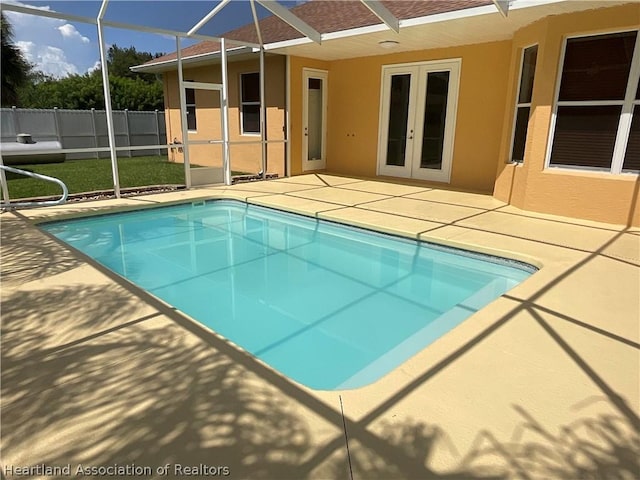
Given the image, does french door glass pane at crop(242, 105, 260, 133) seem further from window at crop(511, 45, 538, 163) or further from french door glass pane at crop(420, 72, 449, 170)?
window at crop(511, 45, 538, 163)

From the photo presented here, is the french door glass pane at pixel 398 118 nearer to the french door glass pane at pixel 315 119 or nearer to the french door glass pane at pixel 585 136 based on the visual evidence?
the french door glass pane at pixel 315 119

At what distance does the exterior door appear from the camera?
1071 cm

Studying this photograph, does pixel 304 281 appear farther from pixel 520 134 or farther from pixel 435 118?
pixel 435 118

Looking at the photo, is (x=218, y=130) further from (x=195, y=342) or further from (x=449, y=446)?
(x=449, y=446)

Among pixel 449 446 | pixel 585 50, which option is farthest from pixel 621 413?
pixel 585 50

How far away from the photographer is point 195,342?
2.90 m

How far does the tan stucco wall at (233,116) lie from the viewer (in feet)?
35.0

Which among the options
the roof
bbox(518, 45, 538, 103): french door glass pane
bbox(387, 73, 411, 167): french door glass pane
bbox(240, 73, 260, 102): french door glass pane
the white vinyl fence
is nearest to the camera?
bbox(518, 45, 538, 103): french door glass pane

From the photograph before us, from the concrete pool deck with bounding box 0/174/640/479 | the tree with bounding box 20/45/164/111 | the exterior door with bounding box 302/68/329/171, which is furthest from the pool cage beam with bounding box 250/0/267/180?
the tree with bounding box 20/45/164/111

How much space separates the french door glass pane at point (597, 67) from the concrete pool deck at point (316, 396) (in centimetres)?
325

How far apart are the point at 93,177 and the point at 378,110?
7467 millimetres

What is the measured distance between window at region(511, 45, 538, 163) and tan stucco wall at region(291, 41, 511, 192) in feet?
3.87

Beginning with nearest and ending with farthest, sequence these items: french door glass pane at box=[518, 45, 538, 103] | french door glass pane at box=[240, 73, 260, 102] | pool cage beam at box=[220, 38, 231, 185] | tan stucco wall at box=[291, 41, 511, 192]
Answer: french door glass pane at box=[518, 45, 538, 103] → tan stucco wall at box=[291, 41, 511, 192] → pool cage beam at box=[220, 38, 231, 185] → french door glass pane at box=[240, 73, 260, 102]

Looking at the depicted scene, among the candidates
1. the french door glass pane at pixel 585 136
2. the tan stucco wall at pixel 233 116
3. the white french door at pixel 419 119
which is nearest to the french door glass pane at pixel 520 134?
the french door glass pane at pixel 585 136
